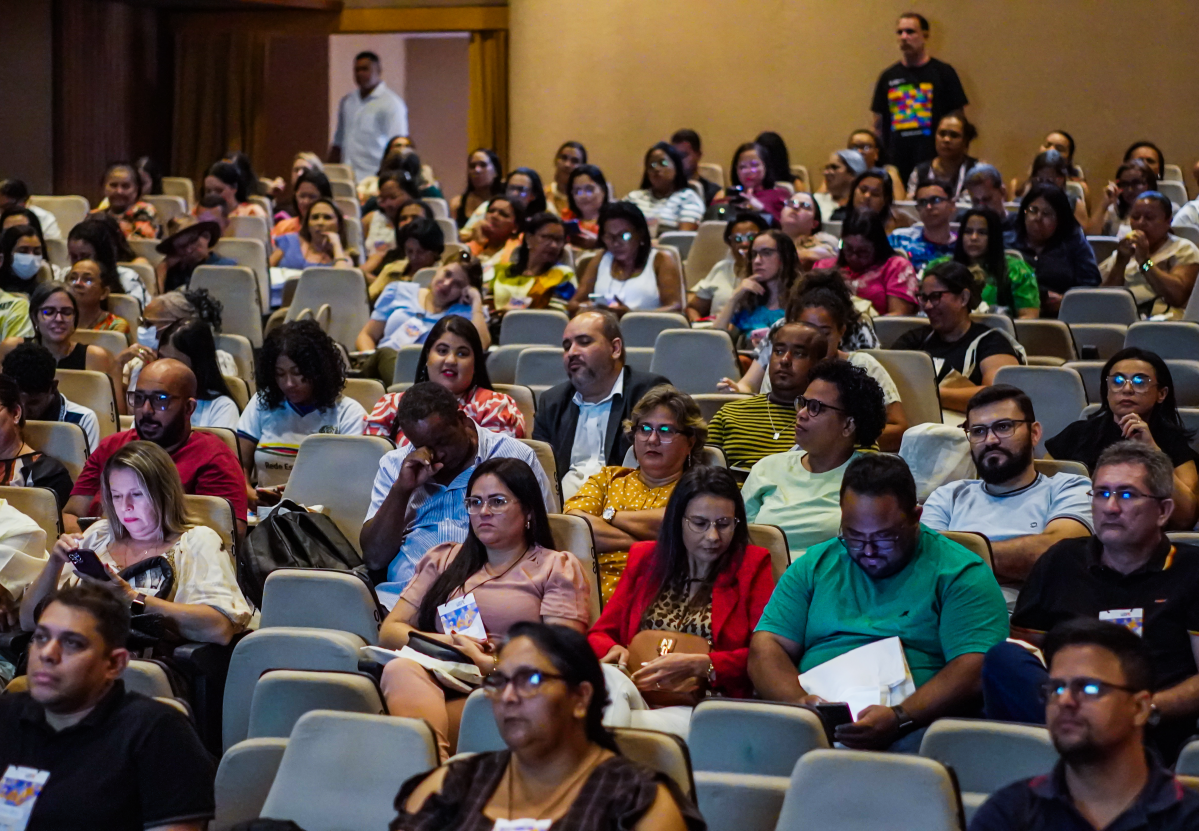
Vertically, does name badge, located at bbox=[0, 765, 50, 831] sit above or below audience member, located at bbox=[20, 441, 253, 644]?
below

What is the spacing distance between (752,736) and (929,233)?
4.00 metres

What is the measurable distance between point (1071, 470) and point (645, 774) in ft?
6.33

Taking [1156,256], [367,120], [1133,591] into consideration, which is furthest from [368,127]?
[1133,591]

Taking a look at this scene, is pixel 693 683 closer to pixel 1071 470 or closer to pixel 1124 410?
pixel 1071 470

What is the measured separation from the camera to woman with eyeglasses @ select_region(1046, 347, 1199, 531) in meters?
3.85

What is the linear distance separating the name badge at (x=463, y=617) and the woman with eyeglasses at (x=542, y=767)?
0.86 meters

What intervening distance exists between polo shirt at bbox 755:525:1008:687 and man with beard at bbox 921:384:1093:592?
1.51 feet

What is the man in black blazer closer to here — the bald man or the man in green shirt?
the bald man

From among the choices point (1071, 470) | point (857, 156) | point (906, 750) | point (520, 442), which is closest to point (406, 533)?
point (520, 442)

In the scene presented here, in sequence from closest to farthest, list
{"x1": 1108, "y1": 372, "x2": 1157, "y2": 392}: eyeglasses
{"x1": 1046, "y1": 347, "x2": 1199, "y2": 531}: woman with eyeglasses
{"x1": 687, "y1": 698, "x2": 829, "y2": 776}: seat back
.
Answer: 1. {"x1": 687, "y1": 698, "x2": 829, "y2": 776}: seat back
2. {"x1": 1046, "y1": 347, "x2": 1199, "y2": 531}: woman with eyeglasses
3. {"x1": 1108, "y1": 372, "x2": 1157, "y2": 392}: eyeglasses

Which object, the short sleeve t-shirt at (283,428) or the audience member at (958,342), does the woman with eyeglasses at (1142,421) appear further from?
the short sleeve t-shirt at (283,428)

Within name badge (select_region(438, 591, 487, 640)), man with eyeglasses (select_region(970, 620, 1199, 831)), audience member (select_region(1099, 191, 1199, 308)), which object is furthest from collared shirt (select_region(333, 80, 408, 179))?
man with eyeglasses (select_region(970, 620, 1199, 831))

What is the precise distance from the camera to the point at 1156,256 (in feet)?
20.1

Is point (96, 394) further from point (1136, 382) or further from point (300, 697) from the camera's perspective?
point (1136, 382)
